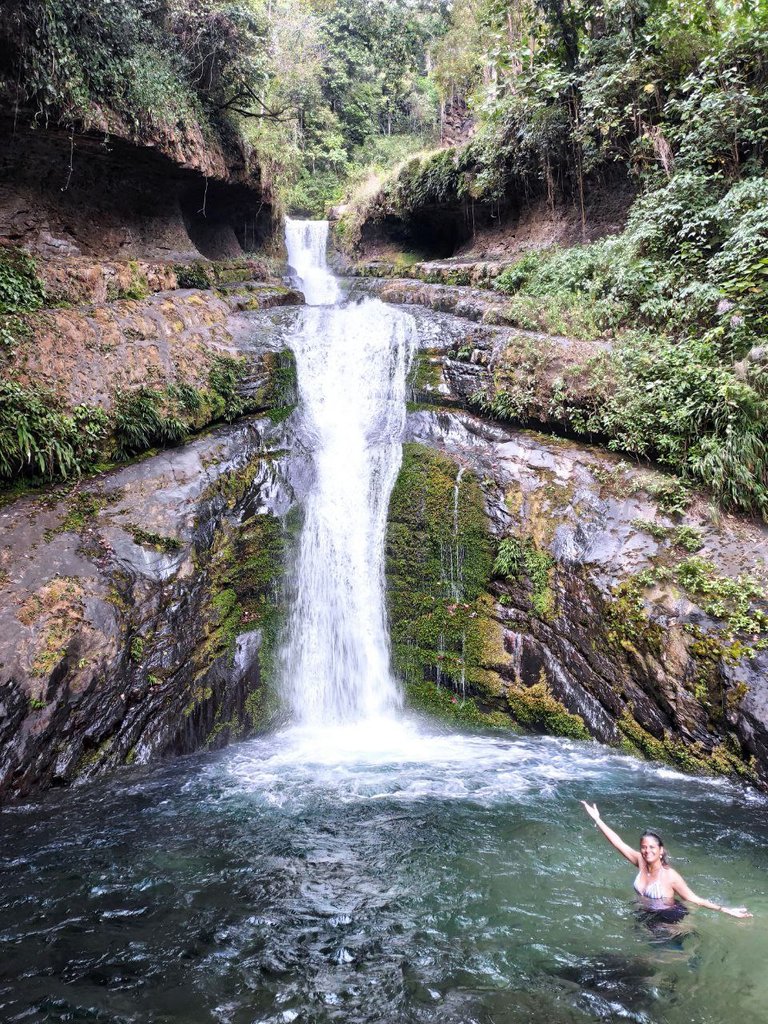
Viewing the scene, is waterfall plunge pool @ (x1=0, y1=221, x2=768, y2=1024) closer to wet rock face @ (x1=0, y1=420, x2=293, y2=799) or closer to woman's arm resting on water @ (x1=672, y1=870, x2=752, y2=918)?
woman's arm resting on water @ (x1=672, y1=870, x2=752, y2=918)

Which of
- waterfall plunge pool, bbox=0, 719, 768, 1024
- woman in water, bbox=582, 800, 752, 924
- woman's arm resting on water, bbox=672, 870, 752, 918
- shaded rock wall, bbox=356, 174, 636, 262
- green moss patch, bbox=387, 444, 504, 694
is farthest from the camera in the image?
shaded rock wall, bbox=356, 174, 636, 262

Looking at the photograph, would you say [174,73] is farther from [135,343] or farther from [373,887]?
[373,887]

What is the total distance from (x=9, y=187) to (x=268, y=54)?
7710 millimetres

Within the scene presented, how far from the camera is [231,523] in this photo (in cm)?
918

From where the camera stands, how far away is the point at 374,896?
4.78m

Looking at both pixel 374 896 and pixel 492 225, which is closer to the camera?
pixel 374 896

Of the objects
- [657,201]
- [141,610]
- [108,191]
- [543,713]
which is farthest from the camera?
[108,191]

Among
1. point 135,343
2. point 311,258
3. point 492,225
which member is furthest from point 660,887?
point 311,258

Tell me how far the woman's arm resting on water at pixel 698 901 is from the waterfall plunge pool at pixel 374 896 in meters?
0.13

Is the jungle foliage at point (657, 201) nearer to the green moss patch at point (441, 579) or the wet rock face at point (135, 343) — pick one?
the green moss patch at point (441, 579)

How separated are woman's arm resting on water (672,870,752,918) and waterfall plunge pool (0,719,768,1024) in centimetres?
13

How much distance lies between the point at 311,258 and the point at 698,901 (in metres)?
21.6

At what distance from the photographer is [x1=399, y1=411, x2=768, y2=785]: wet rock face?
673 centimetres

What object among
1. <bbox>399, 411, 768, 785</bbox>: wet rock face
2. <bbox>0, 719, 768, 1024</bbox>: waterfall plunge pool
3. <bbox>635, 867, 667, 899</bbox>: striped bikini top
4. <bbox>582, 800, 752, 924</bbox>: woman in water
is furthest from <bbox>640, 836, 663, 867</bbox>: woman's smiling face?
<bbox>399, 411, 768, 785</bbox>: wet rock face
